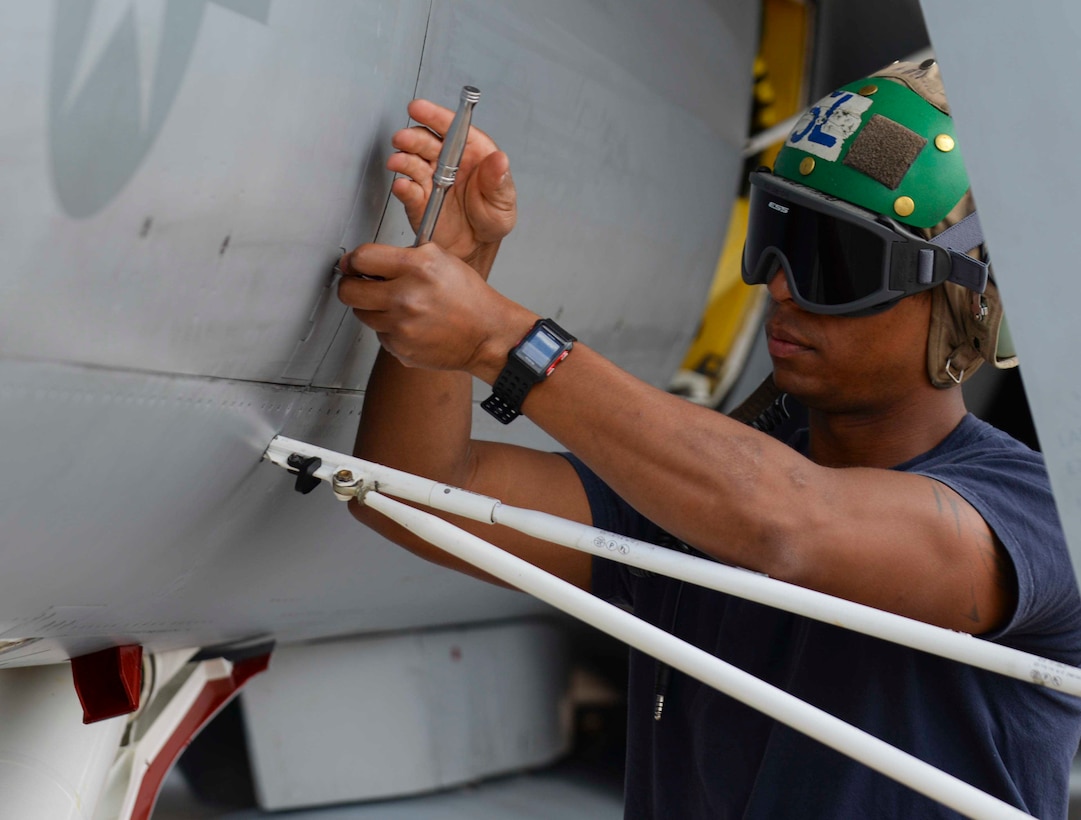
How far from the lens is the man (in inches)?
43.8

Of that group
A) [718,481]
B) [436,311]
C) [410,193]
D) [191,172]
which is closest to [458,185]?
[410,193]

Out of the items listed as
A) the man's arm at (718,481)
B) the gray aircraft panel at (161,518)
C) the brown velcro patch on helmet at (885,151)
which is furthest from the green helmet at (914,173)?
the gray aircraft panel at (161,518)

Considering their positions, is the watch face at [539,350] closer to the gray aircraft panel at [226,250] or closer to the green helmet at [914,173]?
the gray aircraft panel at [226,250]

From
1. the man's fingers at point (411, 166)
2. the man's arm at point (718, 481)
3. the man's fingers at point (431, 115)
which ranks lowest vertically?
the man's arm at point (718, 481)

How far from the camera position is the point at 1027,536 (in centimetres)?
117

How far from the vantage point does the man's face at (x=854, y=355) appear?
1354 mm

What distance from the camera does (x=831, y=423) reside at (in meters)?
1.45

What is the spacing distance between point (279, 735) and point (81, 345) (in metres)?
1.29

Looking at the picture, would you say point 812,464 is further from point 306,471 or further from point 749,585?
point 306,471

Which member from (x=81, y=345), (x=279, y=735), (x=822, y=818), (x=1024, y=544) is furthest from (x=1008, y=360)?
(x=279, y=735)

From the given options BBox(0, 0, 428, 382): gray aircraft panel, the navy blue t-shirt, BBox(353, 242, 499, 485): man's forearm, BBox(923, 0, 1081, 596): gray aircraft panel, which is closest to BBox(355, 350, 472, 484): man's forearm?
BBox(353, 242, 499, 485): man's forearm

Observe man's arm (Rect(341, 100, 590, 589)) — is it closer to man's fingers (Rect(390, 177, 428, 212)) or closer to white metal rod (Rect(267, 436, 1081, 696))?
man's fingers (Rect(390, 177, 428, 212))

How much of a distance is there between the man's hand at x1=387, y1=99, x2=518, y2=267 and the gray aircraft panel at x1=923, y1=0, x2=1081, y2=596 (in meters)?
0.45

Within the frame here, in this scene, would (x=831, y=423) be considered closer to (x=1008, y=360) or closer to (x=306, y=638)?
(x=1008, y=360)
